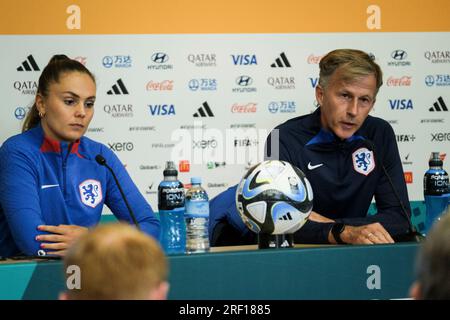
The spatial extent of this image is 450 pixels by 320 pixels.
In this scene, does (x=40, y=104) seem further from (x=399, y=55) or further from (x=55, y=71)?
(x=399, y=55)

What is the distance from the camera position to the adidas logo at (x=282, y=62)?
4.43 m

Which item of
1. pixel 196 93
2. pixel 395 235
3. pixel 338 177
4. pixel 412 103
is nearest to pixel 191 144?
pixel 196 93

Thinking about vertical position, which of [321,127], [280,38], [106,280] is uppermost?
[280,38]

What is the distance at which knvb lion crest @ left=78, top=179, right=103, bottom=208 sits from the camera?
2435mm

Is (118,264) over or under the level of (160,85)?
under

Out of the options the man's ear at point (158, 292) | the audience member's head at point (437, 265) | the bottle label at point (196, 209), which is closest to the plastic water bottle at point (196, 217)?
the bottle label at point (196, 209)

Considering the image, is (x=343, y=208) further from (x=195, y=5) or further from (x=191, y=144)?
(x=195, y=5)

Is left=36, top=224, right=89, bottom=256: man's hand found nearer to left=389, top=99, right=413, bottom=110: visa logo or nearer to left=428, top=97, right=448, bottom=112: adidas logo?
left=389, top=99, right=413, bottom=110: visa logo

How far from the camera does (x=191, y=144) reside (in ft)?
14.2

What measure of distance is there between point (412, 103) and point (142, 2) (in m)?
1.83

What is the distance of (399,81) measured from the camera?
4562 mm

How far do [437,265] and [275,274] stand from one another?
3.39ft

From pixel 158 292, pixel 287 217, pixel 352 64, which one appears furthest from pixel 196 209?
pixel 158 292

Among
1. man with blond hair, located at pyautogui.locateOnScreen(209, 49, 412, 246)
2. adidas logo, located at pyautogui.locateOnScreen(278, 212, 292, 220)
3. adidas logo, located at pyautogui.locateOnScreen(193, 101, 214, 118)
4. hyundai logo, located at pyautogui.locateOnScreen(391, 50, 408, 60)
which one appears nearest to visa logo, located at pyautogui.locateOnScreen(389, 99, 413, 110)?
hyundai logo, located at pyautogui.locateOnScreen(391, 50, 408, 60)
